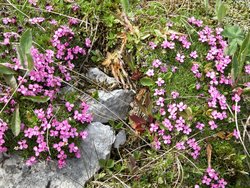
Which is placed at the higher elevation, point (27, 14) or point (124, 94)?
point (27, 14)

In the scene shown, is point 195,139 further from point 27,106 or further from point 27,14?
point 27,14

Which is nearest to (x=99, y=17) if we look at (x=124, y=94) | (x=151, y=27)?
(x=151, y=27)

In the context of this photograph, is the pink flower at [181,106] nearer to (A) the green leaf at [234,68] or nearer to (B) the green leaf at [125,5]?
(A) the green leaf at [234,68]

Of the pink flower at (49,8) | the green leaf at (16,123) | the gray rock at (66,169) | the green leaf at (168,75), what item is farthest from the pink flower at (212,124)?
the pink flower at (49,8)

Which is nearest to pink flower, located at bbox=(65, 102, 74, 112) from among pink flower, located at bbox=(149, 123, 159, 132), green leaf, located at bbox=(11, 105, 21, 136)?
green leaf, located at bbox=(11, 105, 21, 136)

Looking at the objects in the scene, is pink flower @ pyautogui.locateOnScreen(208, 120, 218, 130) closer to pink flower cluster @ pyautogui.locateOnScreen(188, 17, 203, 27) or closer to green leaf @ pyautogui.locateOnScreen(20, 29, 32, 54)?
pink flower cluster @ pyautogui.locateOnScreen(188, 17, 203, 27)

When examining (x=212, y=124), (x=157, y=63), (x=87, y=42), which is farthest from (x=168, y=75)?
(x=87, y=42)

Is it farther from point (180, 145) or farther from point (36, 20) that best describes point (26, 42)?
point (180, 145)

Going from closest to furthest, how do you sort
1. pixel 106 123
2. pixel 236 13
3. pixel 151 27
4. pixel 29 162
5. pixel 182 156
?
pixel 29 162 → pixel 182 156 → pixel 106 123 → pixel 151 27 → pixel 236 13
